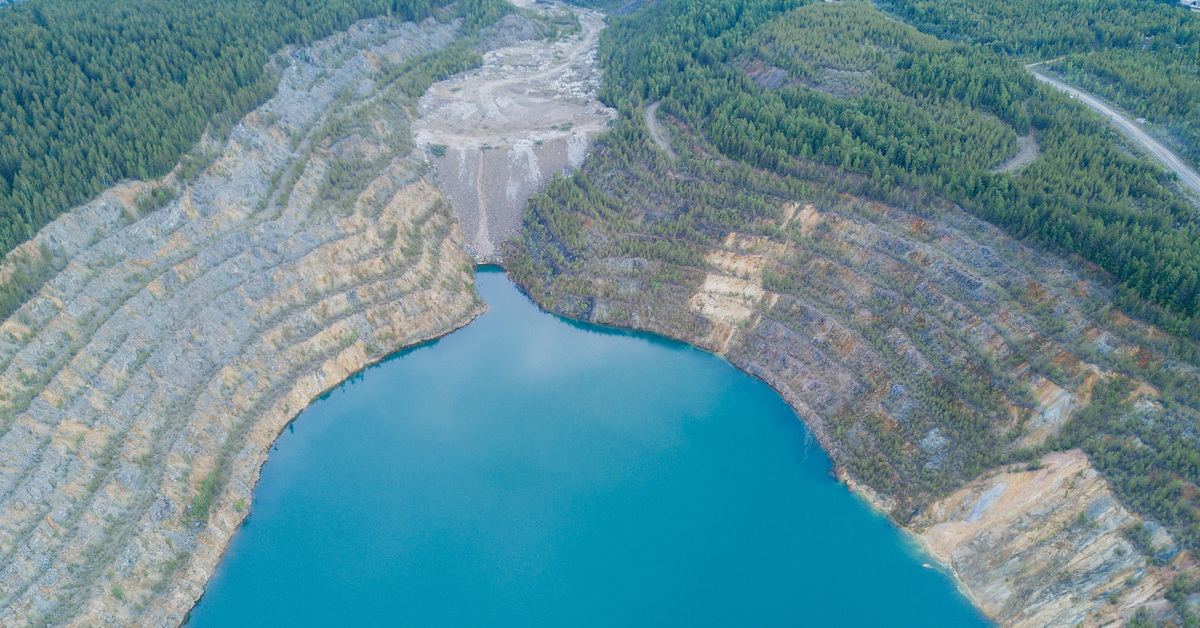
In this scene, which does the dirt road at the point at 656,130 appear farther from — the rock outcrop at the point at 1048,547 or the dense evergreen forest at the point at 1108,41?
the rock outcrop at the point at 1048,547

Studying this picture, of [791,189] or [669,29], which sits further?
[669,29]

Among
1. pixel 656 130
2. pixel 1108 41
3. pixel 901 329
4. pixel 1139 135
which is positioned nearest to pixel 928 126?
pixel 1139 135

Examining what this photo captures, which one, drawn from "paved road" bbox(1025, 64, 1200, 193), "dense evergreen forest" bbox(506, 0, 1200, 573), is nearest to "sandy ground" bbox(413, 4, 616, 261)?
"dense evergreen forest" bbox(506, 0, 1200, 573)

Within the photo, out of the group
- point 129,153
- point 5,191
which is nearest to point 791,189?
point 129,153

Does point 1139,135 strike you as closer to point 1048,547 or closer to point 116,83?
point 1048,547

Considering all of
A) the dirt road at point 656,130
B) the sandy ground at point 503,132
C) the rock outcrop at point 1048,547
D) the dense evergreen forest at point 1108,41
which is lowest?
the rock outcrop at point 1048,547

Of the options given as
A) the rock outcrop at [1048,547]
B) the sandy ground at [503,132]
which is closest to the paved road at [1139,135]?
the rock outcrop at [1048,547]

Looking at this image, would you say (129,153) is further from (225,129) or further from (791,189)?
(791,189)
